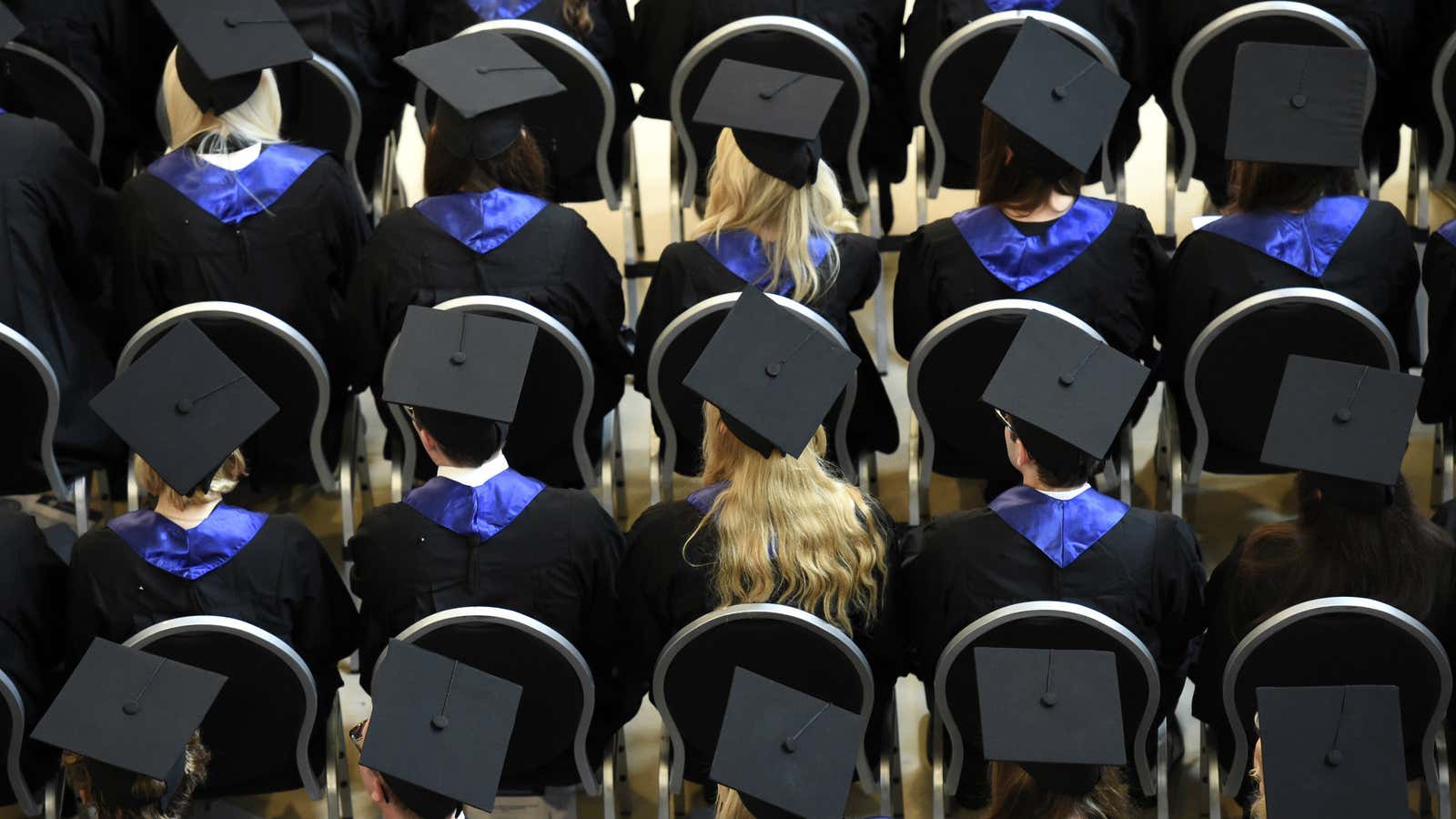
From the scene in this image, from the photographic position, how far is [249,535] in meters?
3.66

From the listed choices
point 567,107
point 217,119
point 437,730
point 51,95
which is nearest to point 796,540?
point 437,730

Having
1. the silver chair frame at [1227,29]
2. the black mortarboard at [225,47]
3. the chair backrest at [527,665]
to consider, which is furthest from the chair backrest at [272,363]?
the silver chair frame at [1227,29]

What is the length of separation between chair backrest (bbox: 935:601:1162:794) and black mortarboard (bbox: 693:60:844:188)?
1272 mm

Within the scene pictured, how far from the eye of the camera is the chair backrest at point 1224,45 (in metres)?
4.57

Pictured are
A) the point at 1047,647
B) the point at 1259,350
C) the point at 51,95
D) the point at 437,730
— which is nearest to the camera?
the point at 437,730

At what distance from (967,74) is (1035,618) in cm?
186

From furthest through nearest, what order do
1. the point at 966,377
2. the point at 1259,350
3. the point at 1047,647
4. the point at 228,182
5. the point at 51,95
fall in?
the point at 51,95, the point at 228,182, the point at 966,377, the point at 1259,350, the point at 1047,647

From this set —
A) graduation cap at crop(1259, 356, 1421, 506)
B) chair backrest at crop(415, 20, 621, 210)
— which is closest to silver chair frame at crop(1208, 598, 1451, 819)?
graduation cap at crop(1259, 356, 1421, 506)

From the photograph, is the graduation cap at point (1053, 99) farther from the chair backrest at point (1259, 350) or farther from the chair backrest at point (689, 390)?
the chair backrest at point (689, 390)

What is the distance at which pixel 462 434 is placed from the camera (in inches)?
145

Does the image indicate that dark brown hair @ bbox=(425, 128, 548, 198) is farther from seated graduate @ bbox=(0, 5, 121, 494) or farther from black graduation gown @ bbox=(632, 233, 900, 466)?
seated graduate @ bbox=(0, 5, 121, 494)

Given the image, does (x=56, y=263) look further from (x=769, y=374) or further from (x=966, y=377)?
(x=966, y=377)

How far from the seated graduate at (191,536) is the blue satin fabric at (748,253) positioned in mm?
1116

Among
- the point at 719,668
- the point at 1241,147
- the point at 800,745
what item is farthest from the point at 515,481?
the point at 1241,147
